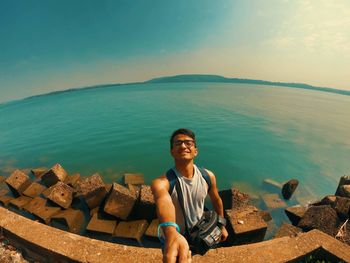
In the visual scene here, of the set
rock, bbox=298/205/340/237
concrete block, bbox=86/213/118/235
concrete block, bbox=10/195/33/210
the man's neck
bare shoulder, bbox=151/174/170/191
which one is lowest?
concrete block, bbox=10/195/33/210

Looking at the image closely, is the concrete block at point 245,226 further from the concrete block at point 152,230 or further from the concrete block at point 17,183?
the concrete block at point 17,183

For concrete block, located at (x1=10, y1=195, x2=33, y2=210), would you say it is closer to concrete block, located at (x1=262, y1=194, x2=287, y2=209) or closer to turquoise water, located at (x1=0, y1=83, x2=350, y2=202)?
turquoise water, located at (x1=0, y1=83, x2=350, y2=202)

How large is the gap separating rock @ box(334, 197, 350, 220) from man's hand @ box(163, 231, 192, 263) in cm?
621

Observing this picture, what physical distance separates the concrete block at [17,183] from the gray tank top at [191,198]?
926cm

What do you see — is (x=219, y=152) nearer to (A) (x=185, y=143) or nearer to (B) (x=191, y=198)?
(B) (x=191, y=198)

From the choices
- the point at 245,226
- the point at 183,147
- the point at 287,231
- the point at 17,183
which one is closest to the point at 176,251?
the point at 183,147

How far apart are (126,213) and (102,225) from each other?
2.81ft

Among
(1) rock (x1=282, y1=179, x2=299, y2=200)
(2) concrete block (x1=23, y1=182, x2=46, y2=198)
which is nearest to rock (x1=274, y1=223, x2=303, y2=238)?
(1) rock (x1=282, y1=179, x2=299, y2=200)

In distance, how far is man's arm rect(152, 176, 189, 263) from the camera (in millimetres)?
1339

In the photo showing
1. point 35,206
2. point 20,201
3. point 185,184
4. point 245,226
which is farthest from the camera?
point 20,201

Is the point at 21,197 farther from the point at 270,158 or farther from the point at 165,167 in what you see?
the point at 270,158

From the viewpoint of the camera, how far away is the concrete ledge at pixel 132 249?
10.2 ft

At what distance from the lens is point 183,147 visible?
2.24 metres

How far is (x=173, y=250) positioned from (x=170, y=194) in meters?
0.85
